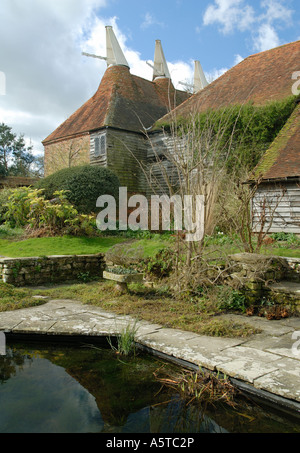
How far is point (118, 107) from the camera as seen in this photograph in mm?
19781

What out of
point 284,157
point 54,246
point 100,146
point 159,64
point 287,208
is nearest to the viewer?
point 54,246

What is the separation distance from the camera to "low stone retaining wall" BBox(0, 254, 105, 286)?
305 inches

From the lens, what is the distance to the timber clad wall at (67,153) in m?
19.9

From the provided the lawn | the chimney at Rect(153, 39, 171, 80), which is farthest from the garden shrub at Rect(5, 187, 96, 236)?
the chimney at Rect(153, 39, 171, 80)

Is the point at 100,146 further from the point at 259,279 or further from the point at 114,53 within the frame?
the point at 259,279

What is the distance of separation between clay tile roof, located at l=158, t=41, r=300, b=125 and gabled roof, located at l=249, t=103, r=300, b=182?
230 cm

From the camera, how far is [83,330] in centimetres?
471

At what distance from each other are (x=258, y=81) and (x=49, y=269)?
1388 centimetres

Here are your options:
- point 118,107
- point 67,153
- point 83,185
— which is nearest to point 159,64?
point 118,107

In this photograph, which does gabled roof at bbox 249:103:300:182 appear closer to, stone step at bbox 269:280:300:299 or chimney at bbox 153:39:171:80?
stone step at bbox 269:280:300:299

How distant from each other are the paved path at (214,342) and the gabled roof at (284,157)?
681 centimetres

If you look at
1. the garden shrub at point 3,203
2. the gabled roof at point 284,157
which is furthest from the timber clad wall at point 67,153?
the gabled roof at point 284,157
